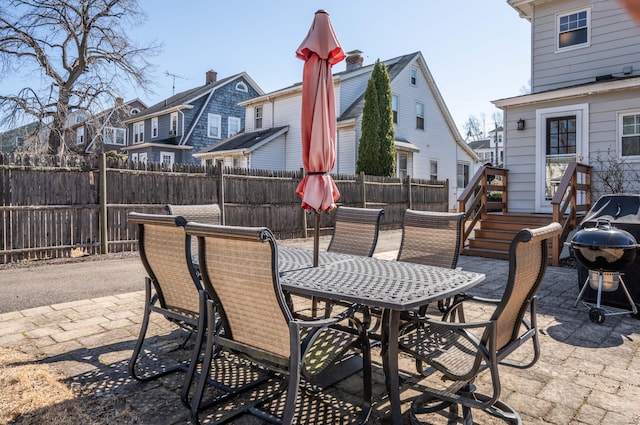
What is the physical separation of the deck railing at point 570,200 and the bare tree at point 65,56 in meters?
15.4

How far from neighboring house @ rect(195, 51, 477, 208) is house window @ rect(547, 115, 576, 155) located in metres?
8.25

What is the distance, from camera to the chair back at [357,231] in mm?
4301

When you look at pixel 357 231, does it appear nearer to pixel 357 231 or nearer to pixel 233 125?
pixel 357 231

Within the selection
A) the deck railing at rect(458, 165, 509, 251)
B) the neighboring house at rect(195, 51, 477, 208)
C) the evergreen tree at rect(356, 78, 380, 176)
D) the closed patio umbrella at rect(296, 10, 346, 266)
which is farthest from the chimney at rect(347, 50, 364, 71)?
the closed patio umbrella at rect(296, 10, 346, 266)

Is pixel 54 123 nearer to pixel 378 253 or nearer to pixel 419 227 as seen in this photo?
pixel 378 253

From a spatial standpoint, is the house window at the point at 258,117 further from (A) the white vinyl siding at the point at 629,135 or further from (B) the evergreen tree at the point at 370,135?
(A) the white vinyl siding at the point at 629,135

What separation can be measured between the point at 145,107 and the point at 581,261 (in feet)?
110

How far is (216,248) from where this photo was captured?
2.17 meters

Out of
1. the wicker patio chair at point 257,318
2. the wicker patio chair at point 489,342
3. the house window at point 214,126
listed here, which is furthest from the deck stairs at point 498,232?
the house window at point 214,126

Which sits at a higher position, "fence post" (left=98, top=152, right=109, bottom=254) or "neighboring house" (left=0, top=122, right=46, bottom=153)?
"neighboring house" (left=0, top=122, right=46, bottom=153)

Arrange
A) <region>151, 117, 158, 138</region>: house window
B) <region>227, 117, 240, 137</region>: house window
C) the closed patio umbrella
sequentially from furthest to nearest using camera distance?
<region>151, 117, 158, 138</region>: house window → <region>227, 117, 240, 137</region>: house window → the closed patio umbrella

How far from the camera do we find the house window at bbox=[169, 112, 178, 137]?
23672 millimetres

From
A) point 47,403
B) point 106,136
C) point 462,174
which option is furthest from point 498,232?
point 106,136

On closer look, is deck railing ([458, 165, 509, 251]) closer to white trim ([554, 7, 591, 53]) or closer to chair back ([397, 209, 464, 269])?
white trim ([554, 7, 591, 53])
